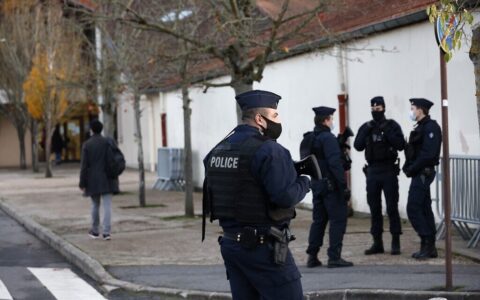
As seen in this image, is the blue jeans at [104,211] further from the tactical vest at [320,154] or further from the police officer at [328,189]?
the tactical vest at [320,154]

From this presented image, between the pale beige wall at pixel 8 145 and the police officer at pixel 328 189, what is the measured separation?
3519 cm

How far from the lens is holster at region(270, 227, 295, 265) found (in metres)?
5.72

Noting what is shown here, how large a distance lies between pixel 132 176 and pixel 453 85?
20.0 m

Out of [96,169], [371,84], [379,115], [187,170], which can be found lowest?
[187,170]

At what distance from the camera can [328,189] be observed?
10.1m

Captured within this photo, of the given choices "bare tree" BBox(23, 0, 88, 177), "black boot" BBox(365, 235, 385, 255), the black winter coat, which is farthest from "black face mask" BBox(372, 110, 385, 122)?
"bare tree" BBox(23, 0, 88, 177)

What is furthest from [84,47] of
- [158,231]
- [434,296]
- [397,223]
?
[434,296]

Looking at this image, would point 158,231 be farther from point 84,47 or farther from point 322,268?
point 84,47

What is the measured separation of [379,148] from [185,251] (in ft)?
10.7

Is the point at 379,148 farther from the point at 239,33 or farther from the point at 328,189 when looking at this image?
the point at 239,33

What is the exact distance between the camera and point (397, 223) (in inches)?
434

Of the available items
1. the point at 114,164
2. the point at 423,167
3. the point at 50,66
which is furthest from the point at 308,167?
the point at 50,66

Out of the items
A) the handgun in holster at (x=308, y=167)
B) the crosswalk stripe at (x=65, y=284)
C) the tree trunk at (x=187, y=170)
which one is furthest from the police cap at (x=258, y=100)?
the tree trunk at (x=187, y=170)

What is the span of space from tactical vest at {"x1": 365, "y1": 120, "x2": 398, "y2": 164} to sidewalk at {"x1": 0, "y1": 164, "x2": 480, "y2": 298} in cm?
118
